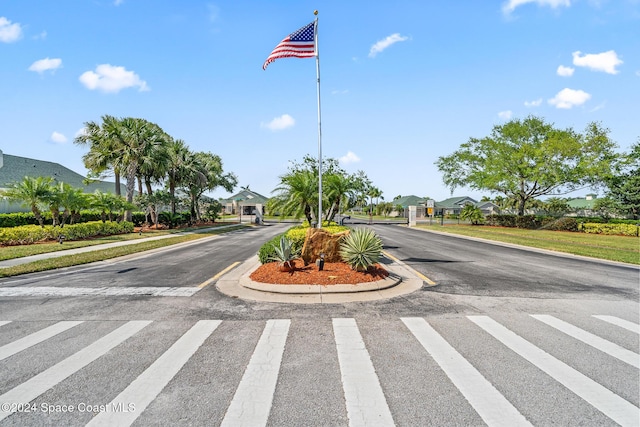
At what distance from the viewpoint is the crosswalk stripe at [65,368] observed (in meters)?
3.72

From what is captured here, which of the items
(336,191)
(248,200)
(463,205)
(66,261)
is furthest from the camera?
(463,205)

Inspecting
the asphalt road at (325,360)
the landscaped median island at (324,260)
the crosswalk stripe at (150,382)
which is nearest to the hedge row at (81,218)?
the asphalt road at (325,360)

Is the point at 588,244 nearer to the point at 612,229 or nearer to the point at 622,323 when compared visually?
the point at 612,229

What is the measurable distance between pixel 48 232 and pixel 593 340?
2547 centimetres

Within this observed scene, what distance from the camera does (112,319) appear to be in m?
6.38

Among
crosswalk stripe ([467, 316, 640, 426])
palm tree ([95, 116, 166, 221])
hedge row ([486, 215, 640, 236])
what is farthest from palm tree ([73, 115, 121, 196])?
hedge row ([486, 215, 640, 236])

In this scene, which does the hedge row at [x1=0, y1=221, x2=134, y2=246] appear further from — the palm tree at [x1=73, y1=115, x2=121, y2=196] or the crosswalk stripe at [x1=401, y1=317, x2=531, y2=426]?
the crosswalk stripe at [x1=401, y1=317, x2=531, y2=426]

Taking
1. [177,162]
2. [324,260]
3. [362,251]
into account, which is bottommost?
[324,260]

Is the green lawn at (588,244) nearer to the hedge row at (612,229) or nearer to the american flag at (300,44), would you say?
the hedge row at (612,229)

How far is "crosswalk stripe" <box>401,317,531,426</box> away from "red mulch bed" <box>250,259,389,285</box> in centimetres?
328

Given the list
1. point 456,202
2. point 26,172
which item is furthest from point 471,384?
point 456,202

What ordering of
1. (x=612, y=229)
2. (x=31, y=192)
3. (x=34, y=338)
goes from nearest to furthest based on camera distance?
(x=34, y=338)
(x=31, y=192)
(x=612, y=229)

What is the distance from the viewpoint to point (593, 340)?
5.44 metres

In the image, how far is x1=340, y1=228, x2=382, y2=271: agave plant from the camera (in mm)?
9484
